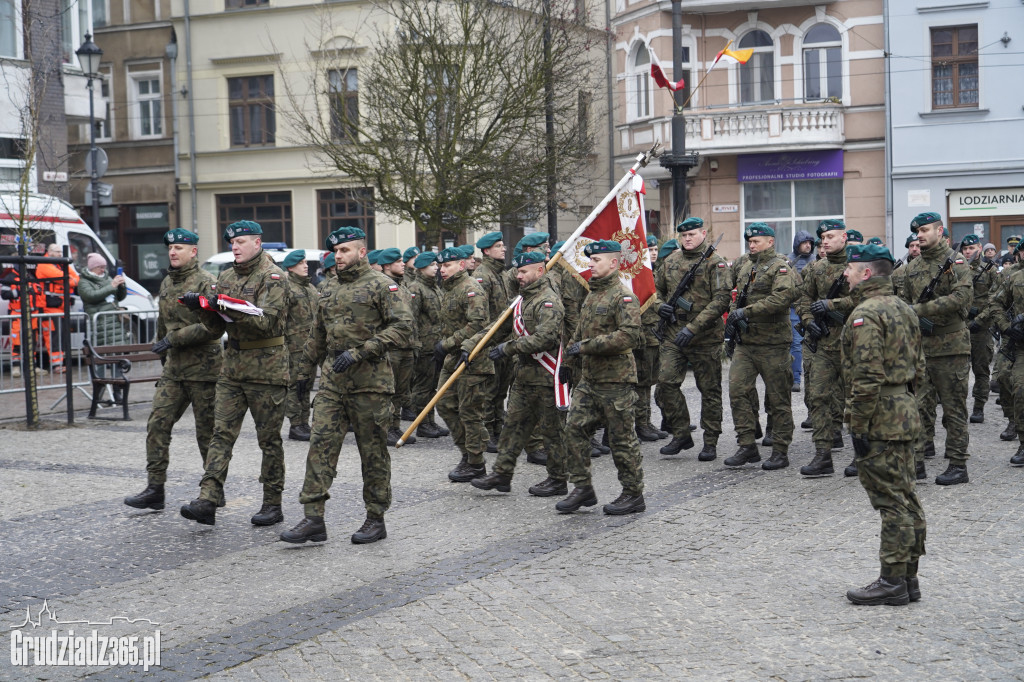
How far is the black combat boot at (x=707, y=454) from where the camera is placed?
36.1ft

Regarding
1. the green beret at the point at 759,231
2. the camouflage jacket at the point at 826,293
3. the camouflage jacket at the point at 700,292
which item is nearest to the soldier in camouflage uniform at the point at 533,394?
the camouflage jacket at the point at 700,292

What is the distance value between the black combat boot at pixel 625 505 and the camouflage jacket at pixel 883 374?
2.38 meters

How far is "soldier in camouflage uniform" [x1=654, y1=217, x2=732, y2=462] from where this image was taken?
36.1ft

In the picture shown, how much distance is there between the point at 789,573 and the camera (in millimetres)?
6965

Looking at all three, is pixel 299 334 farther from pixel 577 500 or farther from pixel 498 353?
pixel 577 500

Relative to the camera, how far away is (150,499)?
345 inches

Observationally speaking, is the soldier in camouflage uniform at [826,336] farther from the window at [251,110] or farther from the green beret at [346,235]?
the window at [251,110]

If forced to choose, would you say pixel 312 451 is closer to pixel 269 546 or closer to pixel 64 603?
pixel 269 546

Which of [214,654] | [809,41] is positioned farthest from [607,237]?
[809,41]

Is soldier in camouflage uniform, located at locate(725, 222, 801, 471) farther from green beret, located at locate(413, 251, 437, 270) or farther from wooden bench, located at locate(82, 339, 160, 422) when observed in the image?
wooden bench, located at locate(82, 339, 160, 422)


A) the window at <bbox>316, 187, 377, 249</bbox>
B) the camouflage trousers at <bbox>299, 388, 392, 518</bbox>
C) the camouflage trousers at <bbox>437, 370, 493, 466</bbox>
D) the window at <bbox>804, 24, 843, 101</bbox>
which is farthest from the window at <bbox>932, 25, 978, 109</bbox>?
the camouflage trousers at <bbox>299, 388, 392, 518</bbox>

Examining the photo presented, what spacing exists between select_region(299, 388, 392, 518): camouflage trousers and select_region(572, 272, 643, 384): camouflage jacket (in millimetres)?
1529

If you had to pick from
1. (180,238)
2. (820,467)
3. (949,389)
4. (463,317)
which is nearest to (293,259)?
(463,317)

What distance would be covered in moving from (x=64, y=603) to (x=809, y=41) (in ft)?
96.6
